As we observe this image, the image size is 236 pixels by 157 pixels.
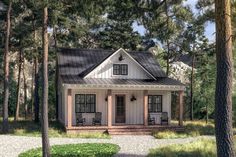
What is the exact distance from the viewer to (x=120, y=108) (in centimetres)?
3173

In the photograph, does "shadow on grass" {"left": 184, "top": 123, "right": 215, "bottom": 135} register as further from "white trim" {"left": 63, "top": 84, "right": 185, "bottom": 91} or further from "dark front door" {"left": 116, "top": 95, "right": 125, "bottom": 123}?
"dark front door" {"left": 116, "top": 95, "right": 125, "bottom": 123}

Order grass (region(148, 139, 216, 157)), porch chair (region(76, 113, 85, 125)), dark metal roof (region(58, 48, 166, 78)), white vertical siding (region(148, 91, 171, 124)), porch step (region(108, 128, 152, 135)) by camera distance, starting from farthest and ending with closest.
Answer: dark metal roof (region(58, 48, 166, 78))
white vertical siding (region(148, 91, 171, 124))
porch chair (region(76, 113, 85, 125))
porch step (region(108, 128, 152, 135))
grass (region(148, 139, 216, 157))

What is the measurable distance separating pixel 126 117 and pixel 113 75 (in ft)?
10.2

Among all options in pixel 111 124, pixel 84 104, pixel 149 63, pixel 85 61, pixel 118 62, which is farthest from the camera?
pixel 149 63

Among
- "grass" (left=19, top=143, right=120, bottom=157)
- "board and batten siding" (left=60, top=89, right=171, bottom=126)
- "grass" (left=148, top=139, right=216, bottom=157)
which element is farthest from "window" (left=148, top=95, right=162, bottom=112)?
"grass" (left=148, top=139, right=216, bottom=157)

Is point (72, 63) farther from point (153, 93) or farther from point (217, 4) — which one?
point (217, 4)

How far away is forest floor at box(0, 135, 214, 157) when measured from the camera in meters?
20.7

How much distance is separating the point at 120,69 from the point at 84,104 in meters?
3.59

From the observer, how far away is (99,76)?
3136cm

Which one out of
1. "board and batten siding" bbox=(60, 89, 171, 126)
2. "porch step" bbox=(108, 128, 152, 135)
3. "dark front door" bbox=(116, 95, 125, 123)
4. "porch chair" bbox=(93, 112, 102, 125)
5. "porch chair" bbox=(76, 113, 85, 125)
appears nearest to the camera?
"porch step" bbox=(108, 128, 152, 135)

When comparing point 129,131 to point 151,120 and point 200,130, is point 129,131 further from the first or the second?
point 200,130

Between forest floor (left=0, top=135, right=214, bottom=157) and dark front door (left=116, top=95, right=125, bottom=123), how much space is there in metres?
3.51

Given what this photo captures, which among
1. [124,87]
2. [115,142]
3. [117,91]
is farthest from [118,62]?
[115,142]

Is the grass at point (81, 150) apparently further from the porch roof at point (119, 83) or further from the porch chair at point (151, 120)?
the porch chair at point (151, 120)
